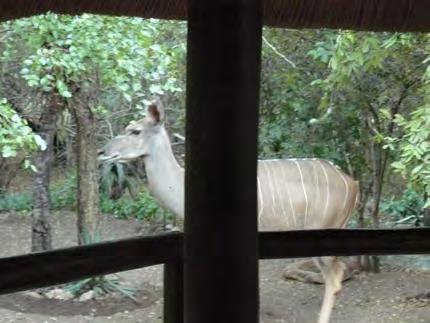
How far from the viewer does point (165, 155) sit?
13.7 ft

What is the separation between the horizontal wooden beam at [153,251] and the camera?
3.94 ft

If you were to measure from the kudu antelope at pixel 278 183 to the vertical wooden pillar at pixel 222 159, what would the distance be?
3.10 m

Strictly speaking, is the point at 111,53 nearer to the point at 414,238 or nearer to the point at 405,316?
the point at 405,316

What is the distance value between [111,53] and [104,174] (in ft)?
6.82

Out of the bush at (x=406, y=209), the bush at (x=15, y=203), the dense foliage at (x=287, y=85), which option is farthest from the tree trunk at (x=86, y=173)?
the bush at (x=406, y=209)

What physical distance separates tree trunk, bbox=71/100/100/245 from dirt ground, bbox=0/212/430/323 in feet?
1.16

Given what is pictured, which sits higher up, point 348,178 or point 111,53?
point 111,53

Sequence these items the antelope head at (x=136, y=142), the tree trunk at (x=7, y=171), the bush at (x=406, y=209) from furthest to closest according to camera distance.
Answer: the tree trunk at (x=7, y=171), the bush at (x=406, y=209), the antelope head at (x=136, y=142)

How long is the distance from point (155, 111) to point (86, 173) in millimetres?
640

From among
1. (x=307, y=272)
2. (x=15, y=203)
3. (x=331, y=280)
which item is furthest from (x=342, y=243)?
(x=15, y=203)

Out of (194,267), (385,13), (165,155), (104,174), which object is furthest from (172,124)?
(194,267)

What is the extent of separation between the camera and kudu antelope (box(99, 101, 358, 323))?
416cm

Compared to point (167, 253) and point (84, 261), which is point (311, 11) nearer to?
point (167, 253)

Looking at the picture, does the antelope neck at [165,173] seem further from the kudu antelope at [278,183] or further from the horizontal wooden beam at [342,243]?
the horizontal wooden beam at [342,243]
